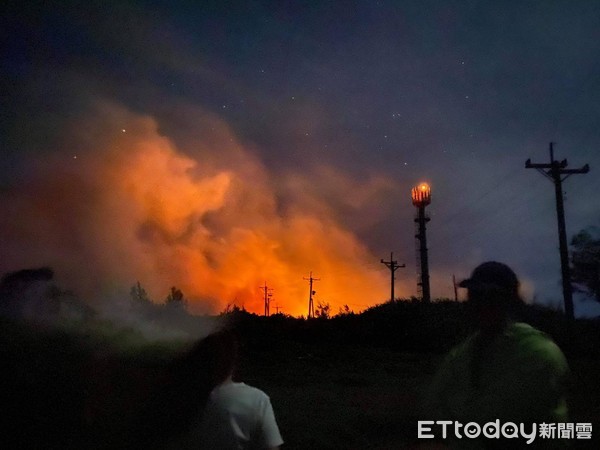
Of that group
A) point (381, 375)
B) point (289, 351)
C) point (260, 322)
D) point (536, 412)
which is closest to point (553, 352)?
point (536, 412)

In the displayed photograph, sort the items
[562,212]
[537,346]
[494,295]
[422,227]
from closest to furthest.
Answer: [537,346]
[494,295]
[562,212]
[422,227]

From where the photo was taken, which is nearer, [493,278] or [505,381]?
[505,381]

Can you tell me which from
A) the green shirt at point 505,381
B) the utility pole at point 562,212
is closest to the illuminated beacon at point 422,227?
the utility pole at point 562,212

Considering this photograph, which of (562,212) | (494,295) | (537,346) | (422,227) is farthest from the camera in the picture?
(422,227)

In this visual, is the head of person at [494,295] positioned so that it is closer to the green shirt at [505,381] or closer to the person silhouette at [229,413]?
the green shirt at [505,381]

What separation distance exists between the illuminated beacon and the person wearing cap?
1677 inches

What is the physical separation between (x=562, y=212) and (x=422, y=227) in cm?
2369

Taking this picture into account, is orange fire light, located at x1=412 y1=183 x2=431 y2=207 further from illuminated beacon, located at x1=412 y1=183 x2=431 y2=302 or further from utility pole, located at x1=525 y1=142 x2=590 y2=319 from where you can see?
utility pole, located at x1=525 y1=142 x2=590 y2=319

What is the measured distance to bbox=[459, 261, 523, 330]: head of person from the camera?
101 inches

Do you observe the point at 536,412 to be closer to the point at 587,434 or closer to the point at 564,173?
the point at 587,434

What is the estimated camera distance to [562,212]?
2488 centimetres

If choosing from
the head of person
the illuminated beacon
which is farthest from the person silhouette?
the illuminated beacon

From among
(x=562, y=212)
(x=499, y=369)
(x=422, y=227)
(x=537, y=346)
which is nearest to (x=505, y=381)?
(x=499, y=369)

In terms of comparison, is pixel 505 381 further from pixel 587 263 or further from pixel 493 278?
pixel 587 263
